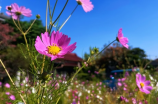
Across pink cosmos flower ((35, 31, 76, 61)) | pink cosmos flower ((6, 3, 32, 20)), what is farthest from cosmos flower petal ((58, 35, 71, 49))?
pink cosmos flower ((6, 3, 32, 20))

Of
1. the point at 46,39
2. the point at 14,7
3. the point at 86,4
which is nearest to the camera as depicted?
the point at 46,39

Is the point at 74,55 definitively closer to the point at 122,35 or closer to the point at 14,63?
the point at 14,63

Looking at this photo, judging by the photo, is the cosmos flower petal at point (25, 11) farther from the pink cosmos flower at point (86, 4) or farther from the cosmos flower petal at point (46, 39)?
the cosmos flower petal at point (46, 39)

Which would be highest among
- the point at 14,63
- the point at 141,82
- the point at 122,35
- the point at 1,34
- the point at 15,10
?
the point at 1,34

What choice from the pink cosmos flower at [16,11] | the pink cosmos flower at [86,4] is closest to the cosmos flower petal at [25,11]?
the pink cosmos flower at [16,11]

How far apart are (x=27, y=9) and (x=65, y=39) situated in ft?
1.83

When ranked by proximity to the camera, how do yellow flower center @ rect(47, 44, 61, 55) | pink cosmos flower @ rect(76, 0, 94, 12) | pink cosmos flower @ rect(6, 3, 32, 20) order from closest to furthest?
yellow flower center @ rect(47, 44, 61, 55) → pink cosmos flower @ rect(76, 0, 94, 12) → pink cosmos flower @ rect(6, 3, 32, 20)

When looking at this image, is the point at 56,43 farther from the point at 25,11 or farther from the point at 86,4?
the point at 25,11

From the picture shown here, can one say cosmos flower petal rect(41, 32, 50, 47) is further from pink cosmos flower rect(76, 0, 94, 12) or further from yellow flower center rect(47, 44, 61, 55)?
pink cosmos flower rect(76, 0, 94, 12)

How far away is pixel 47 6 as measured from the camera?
732mm

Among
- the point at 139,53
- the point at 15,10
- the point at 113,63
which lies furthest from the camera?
the point at 139,53

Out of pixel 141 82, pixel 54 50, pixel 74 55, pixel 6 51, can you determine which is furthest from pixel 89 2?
pixel 74 55

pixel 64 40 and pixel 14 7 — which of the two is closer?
pixel 64 40

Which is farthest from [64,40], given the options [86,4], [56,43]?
[86,4]
